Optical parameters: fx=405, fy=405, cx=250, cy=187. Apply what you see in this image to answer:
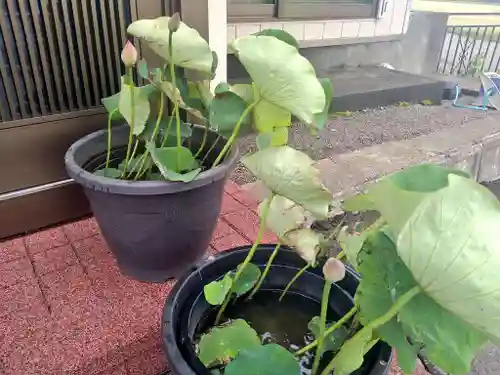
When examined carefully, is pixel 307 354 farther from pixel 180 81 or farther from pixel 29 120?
pixel 29 120

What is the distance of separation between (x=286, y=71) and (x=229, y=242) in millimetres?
598

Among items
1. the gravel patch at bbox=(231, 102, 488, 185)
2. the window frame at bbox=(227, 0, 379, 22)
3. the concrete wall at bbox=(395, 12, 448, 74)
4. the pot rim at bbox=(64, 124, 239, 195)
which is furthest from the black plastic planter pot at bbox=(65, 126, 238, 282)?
the concrete wall at bbox=(395, 12, 448, 74)

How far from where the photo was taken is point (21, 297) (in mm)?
837

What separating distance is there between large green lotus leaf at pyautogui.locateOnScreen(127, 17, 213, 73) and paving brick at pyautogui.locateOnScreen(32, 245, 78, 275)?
1.78ft

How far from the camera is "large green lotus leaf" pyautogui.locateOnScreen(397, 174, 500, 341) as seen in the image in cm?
31

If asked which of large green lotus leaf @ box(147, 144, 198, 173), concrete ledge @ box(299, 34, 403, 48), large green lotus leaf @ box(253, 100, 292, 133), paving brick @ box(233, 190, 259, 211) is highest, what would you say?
large green lotus leaf @ box(253, 100, 292, 133)

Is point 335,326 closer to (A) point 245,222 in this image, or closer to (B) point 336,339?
(B) point 336,339

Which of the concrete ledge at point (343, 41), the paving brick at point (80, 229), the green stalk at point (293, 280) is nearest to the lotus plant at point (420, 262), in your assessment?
the green stalk at point (293, 280)

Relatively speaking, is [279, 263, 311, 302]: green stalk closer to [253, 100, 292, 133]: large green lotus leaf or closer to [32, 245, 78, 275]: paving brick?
[253, 100, 292, 133]: large green lotus leaf

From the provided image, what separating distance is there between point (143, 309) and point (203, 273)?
0.94ft

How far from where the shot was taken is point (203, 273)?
0.60m

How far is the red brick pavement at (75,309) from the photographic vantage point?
711 millimetres

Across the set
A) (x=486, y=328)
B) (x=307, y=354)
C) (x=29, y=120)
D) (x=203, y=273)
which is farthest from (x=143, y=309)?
(x=486, y=328)

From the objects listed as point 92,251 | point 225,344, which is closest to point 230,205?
point 92,251
